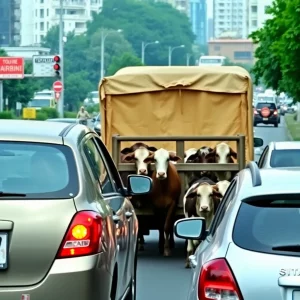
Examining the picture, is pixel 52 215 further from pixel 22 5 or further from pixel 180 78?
pixel 22 5

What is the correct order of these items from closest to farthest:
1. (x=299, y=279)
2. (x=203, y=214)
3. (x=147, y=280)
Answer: (x=299, y=279) → (x=147, y=280) → (x=203, y=214)

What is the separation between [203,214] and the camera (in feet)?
49.5

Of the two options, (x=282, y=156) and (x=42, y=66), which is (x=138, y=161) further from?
(x=42, y=66)

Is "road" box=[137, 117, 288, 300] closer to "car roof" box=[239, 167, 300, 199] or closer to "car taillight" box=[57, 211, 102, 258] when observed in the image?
"car taillight" box=[57, 211, 102, 258]

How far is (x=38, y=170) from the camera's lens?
7480 mm

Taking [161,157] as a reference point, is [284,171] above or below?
above

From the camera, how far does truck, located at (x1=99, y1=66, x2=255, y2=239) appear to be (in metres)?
18.5

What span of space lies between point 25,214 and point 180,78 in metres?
11.7

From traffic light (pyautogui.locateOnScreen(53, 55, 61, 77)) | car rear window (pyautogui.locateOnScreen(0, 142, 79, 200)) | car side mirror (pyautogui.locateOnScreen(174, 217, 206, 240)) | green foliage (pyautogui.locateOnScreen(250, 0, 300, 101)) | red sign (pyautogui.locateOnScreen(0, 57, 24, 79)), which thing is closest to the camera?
car rear window (pyautogui.locateOnScreen(0, 142, 79, 200))

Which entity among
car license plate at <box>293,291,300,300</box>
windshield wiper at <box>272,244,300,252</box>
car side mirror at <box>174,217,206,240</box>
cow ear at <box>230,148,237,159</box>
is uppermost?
windshield wiper at <box>272,244,300,252</box>

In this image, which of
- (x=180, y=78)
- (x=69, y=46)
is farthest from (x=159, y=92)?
(x=69, y=46)

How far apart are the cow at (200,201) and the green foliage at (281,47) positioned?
19.4m

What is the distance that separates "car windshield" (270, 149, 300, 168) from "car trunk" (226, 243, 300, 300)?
991 cm

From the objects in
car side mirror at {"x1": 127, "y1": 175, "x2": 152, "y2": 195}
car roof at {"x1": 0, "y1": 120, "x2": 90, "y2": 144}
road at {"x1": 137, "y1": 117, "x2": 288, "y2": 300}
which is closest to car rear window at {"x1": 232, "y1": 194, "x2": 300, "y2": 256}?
car roof at {"x1": 0, "y1": 120, "x2": 90, "y2": 144}
